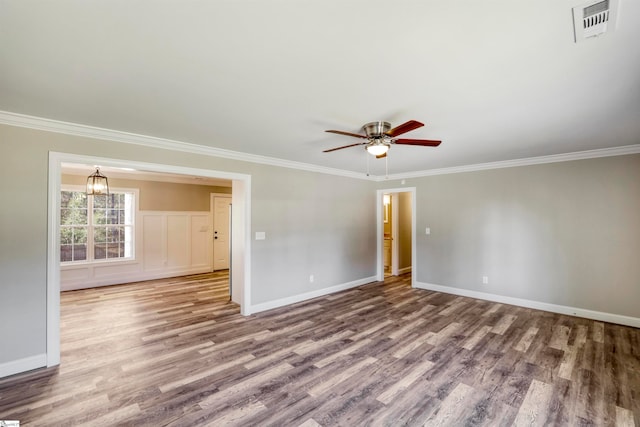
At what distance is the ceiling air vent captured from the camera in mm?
1349

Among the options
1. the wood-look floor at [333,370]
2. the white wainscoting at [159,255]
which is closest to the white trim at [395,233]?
the wood-look floor at [333,370]

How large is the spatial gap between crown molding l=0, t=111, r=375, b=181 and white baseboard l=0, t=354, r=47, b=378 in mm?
2328

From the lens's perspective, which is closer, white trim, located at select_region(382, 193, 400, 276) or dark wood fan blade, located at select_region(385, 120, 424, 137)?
dark wood fan blade, located at select_region(385, 120, 424, 137)

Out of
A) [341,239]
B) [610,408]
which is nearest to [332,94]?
[610,408]

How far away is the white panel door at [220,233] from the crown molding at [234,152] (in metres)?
3.90

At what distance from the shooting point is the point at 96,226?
6328 millimetres

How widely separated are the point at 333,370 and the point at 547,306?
3955 mm

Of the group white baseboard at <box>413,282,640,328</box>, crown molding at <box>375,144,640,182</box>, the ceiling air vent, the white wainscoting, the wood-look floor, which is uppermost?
the ceiling air vent

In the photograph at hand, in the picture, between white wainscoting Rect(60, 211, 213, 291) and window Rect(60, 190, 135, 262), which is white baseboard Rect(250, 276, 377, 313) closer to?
white wainscoting Rect(60, 211, 213, 291)

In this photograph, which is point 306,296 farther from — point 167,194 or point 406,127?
point 167,194

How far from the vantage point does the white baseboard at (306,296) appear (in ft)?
15.0

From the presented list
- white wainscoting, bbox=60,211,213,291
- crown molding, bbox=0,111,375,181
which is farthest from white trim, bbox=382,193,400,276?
white wainscoting, bbox=60,211,213,291

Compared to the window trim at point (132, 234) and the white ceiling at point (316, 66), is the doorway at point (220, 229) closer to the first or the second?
the window trim at point (132, 234)

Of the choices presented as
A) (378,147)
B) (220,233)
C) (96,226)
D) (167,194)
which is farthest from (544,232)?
(96,226)
